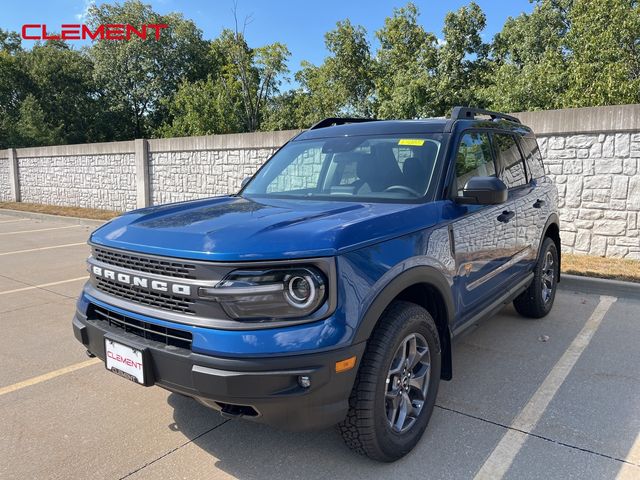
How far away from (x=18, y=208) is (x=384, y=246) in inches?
749

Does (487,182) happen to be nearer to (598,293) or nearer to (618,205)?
(598,293)

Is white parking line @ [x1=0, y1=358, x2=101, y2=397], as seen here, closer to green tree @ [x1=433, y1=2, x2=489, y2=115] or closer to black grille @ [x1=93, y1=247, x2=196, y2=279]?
black grille @ [x1=93, y1=247, x2=196, y2=279]

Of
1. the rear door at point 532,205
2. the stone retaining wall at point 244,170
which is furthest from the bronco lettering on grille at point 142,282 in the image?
the rear door at point 532,205

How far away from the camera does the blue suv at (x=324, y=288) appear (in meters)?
2.17

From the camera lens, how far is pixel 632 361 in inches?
158

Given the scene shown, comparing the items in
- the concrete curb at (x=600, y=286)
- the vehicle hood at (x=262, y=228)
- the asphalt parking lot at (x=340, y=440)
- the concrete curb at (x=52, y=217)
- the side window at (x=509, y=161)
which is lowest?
the concrete curb at (x=52, y=217)

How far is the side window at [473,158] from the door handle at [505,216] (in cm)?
33

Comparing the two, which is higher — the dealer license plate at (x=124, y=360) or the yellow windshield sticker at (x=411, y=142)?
the yellow windshield sticker at (x=411, y=142)

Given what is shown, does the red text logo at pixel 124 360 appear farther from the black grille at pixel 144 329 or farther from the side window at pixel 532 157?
the side window at pixel 532 157

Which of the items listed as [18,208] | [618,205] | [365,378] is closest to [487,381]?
[365,378]

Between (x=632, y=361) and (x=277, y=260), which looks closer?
(x=277, y=260)

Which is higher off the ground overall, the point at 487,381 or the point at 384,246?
the point at 384,246

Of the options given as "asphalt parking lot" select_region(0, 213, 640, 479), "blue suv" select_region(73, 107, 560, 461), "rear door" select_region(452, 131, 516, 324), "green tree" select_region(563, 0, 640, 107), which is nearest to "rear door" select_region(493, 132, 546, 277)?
"rear door" select_region(452, 131, 516, 324)

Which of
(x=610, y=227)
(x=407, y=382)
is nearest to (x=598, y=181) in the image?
(x=610, y=227)
